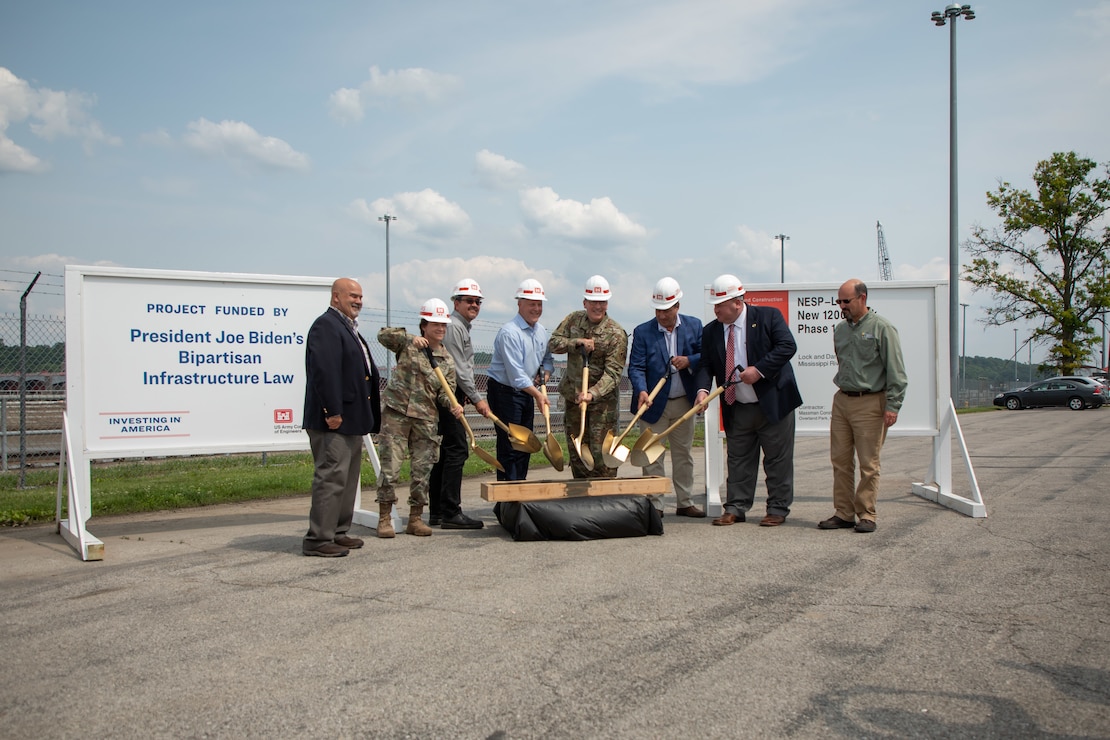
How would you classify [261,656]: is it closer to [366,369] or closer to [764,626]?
[764,626]

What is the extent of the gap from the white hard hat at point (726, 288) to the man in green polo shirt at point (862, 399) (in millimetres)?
848

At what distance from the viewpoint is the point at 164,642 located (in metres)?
4.30

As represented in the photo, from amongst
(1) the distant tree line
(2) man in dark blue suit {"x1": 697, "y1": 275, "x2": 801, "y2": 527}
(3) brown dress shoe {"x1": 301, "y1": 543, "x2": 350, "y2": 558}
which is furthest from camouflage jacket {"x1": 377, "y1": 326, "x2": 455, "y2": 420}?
(1) the distant tree line

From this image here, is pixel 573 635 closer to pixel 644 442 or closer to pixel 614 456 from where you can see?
pixel 614 456

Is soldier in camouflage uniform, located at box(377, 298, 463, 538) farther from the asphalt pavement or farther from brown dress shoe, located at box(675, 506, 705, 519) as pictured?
brown dress shoe, located at box(675, 506, 705, 519)

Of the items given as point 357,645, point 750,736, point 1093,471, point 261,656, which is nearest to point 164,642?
point 261,656

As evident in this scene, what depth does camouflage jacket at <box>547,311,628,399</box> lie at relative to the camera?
7.71 m

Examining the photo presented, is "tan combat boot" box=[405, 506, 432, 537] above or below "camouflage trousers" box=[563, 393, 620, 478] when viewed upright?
below

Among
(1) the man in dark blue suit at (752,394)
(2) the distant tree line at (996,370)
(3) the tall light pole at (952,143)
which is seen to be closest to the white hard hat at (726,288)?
(1) the man in dark blue suit at (752,394)

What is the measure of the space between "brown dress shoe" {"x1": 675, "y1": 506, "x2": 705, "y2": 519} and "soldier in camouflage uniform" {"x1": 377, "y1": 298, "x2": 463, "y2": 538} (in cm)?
239

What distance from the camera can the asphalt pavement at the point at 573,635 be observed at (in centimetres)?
330

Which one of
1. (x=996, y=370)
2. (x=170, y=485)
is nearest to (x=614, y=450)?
(x=170, y=485)

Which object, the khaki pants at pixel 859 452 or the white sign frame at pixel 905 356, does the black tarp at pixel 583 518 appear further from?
the white sign frame at pixel 905 356

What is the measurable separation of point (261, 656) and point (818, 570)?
133 inches
